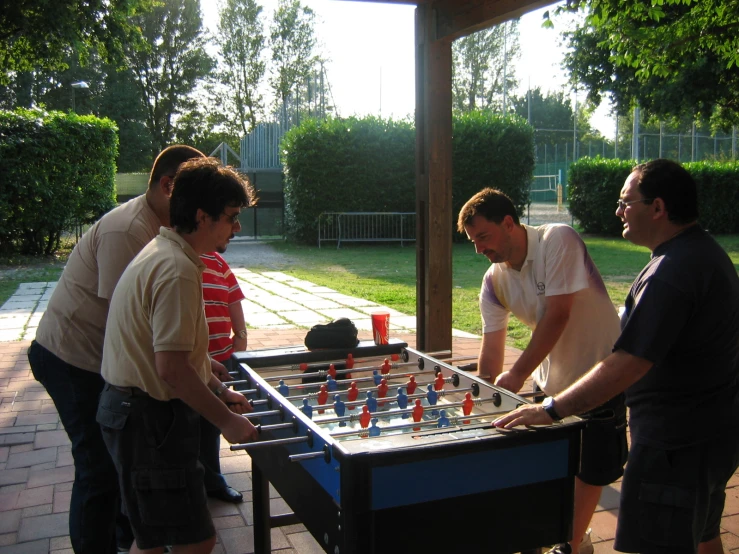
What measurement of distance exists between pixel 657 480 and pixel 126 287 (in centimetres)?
179

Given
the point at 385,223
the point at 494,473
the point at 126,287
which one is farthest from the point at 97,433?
the point at 385,223

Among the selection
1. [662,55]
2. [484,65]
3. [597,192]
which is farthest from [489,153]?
[484,65]

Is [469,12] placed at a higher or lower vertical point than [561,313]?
higher

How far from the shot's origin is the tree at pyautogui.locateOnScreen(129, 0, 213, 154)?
140ft

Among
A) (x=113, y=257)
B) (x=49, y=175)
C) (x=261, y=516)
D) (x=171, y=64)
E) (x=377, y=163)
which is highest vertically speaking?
(x=171, y=64)

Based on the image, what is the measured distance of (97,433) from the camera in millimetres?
2807

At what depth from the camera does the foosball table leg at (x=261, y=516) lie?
9.77 feet

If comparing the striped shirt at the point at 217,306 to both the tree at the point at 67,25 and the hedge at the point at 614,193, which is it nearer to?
the tree at the point at 67,25

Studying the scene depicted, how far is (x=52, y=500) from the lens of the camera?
387cm

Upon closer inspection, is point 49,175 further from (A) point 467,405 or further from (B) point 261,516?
(A) point 467,405

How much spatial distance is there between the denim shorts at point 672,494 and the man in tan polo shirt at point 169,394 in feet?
4.13

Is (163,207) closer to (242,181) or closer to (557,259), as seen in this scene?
(242,181)

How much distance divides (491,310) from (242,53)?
138 feet

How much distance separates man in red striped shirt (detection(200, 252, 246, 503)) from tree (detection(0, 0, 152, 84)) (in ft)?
25.7
